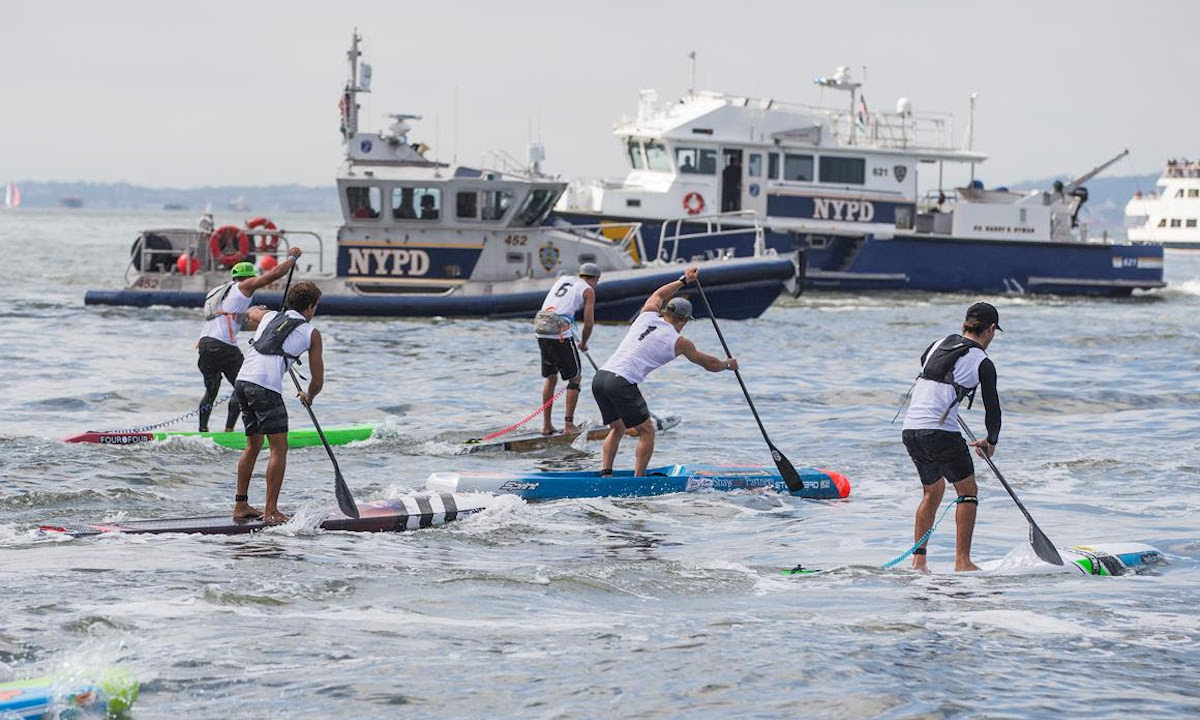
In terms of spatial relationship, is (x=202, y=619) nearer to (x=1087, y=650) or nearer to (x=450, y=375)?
(x=1087, y=650)

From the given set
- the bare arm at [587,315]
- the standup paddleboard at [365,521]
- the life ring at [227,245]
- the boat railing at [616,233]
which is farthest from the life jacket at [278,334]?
the life ring at [227,245]

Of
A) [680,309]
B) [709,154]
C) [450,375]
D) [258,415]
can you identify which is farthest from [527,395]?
[709,154]

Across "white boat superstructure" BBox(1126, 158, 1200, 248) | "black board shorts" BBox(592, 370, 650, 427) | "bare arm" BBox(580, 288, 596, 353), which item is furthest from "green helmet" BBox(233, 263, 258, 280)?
"white boat superstructure" BBox(1126, 158, 1200, 248)

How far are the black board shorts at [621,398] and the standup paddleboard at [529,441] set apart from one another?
2.69 m

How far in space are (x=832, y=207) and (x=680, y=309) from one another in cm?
2560

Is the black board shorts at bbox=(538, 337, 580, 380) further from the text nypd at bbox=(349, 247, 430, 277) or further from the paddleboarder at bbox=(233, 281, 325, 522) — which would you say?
the text nypd at bbox=(349, 247, 430, 277)

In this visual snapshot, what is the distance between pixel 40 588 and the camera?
8.39m

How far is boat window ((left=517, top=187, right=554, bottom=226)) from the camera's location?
2625 centimetres

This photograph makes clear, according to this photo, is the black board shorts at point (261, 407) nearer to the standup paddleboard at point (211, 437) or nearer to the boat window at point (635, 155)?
the standup paddleboard at point (211, 437)

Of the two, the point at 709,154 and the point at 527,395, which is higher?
the point at 709,154

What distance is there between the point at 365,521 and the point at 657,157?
26.9 metres

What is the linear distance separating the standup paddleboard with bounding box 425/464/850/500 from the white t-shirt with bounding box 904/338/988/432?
3256 mm

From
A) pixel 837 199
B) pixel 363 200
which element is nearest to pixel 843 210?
pixel 837 199

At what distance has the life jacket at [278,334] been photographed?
32.6 ft
